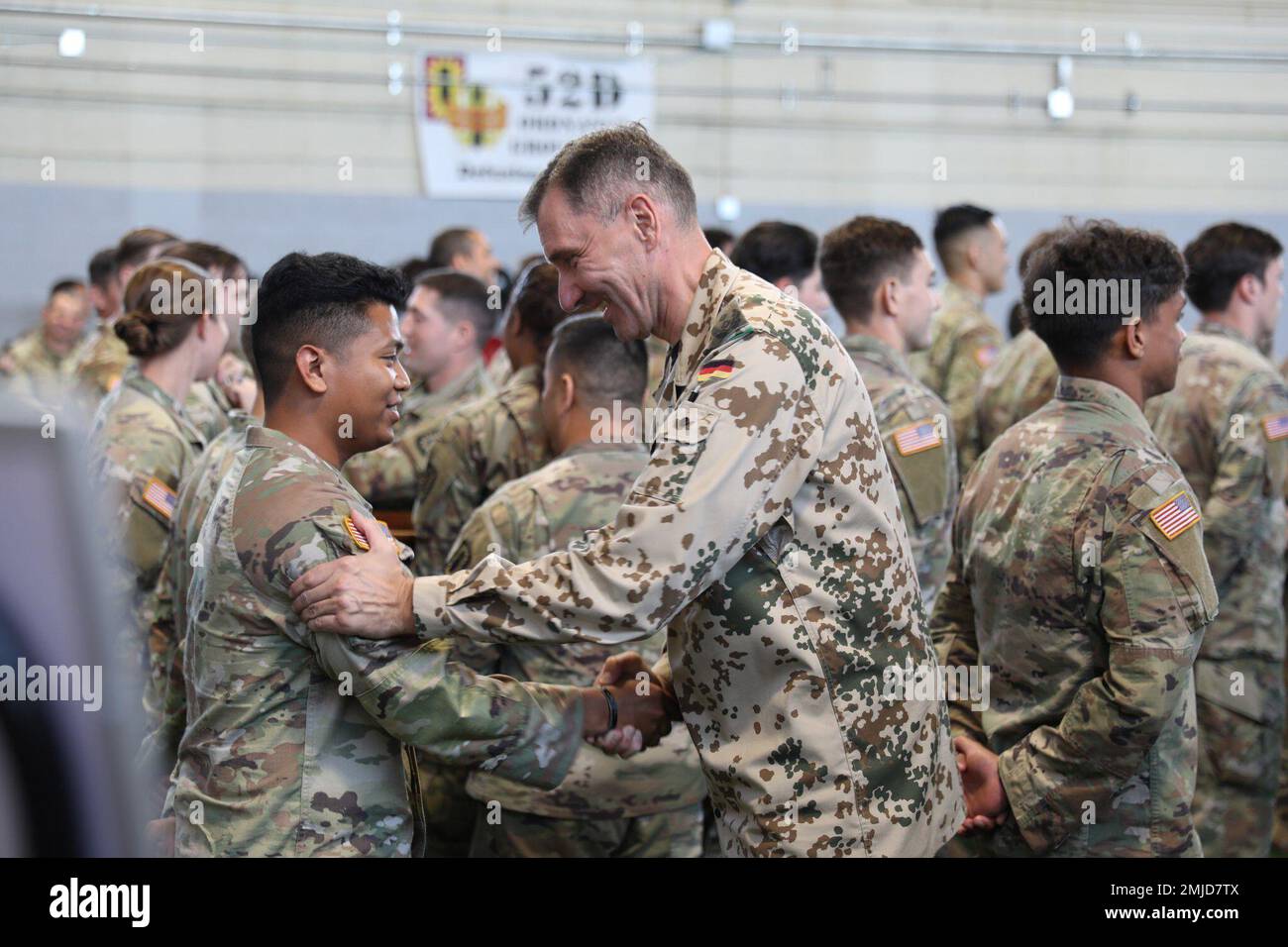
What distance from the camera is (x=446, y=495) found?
4.06m

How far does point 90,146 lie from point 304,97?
137 centimetres

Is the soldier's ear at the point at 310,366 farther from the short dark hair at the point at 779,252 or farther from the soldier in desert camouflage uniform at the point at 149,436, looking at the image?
the short dark hair at the point at 779,252

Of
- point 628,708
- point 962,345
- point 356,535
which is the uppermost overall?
point 962,345

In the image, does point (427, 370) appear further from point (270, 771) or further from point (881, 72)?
point (881, 72)

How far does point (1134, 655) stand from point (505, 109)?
24.3 ft

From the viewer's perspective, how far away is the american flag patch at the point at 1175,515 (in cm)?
224

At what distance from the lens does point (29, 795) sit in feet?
2.57

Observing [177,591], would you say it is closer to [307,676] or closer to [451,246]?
[307,676]

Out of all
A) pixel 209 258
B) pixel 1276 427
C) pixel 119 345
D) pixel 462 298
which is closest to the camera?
pixel 1276 427

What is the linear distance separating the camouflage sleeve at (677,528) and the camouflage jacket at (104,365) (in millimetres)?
3358

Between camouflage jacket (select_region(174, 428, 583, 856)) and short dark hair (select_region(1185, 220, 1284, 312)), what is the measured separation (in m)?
3.00

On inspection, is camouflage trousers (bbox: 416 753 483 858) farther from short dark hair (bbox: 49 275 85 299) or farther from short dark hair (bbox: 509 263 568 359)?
short dark hair (bbox: 49 275 85 299)

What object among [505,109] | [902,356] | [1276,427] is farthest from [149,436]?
[505,109]

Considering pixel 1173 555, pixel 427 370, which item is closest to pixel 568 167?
pixel 1173 555
